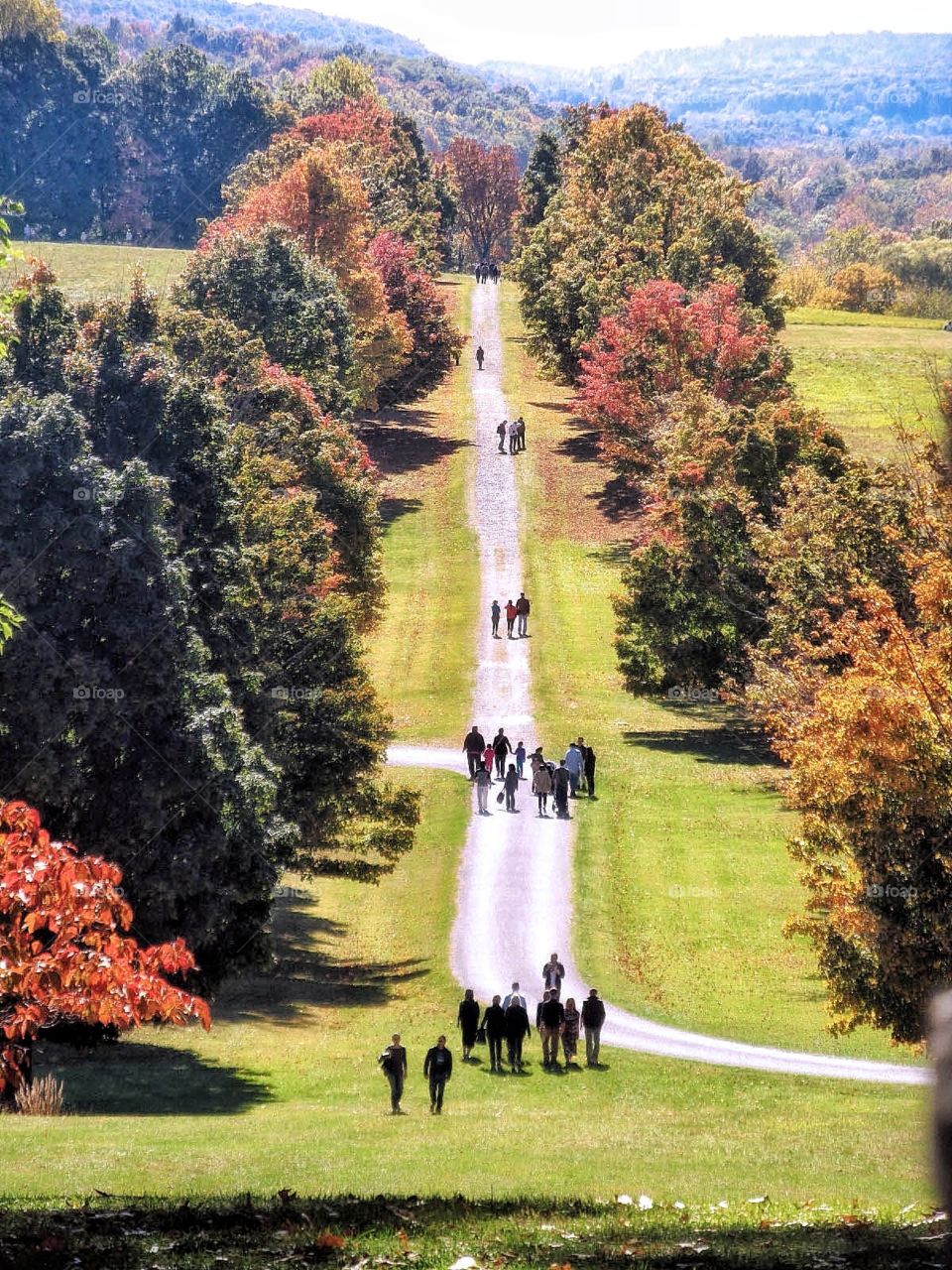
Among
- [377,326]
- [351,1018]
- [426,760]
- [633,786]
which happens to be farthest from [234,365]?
[377,326]

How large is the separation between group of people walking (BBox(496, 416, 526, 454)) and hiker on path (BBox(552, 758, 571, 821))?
50.6 meters

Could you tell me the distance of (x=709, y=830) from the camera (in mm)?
43688

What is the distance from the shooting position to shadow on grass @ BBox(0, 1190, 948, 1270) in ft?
39.1

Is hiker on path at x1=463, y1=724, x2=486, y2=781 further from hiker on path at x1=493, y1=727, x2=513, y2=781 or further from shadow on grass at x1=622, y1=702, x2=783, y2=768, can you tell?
shadow on grass at x1=622, y1=702, x2=783, y2=768

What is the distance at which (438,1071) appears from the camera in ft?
78.0

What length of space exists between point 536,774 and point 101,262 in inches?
3764

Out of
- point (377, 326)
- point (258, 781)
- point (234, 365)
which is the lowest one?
point (258, 781)

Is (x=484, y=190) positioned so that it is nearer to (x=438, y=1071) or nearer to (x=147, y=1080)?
(x=147, y=1080)

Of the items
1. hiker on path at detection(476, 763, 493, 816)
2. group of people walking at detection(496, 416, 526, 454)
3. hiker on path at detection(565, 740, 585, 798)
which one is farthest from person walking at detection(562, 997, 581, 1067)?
group of people walking at detection(496, 416, 526, 454)

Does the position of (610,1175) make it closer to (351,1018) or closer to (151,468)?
(351,1018)

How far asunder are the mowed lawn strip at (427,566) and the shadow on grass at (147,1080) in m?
25.7

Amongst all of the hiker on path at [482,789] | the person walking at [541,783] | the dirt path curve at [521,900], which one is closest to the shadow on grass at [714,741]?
the dirt path curve at [521,900]

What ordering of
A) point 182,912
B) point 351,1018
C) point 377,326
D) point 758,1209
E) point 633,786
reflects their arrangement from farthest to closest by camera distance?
point 377,326
point 633,786
point 351,1018
point 182,912
point 758,1209

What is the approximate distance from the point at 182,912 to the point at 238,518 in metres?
9.05
